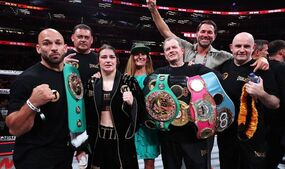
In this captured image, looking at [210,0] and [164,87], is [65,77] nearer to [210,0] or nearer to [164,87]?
[164,87]

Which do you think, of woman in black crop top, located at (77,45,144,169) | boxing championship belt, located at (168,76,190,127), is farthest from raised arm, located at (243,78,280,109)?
woman in black crop top, located at (77,45,144,169)

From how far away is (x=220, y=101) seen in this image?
1853mm

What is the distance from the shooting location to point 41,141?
1497mm

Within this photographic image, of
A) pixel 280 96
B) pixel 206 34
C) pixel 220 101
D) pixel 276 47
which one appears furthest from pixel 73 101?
pixel 276 47

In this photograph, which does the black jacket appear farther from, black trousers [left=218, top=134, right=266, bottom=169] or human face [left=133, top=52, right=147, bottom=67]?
black trousers [left=218, top=134, right=266, bottom=169]

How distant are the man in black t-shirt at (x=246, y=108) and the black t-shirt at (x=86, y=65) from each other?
3.81ft

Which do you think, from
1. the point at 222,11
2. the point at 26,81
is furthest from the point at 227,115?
the point at 222,11

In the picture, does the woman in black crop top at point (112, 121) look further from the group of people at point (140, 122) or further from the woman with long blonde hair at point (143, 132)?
the woman with long blonde hair at point (143, 132)

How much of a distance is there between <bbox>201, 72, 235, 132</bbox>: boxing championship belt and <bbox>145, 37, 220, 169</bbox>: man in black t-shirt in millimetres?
120

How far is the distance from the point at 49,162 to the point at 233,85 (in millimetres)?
1405

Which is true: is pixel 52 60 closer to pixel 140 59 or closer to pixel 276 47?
pixel 140 59

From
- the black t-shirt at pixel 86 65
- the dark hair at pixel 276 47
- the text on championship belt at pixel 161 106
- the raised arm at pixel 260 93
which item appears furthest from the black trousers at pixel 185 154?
the dark hair at pixel 276 47

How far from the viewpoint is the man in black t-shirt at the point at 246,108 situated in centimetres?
193

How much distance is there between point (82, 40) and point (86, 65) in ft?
0.84
